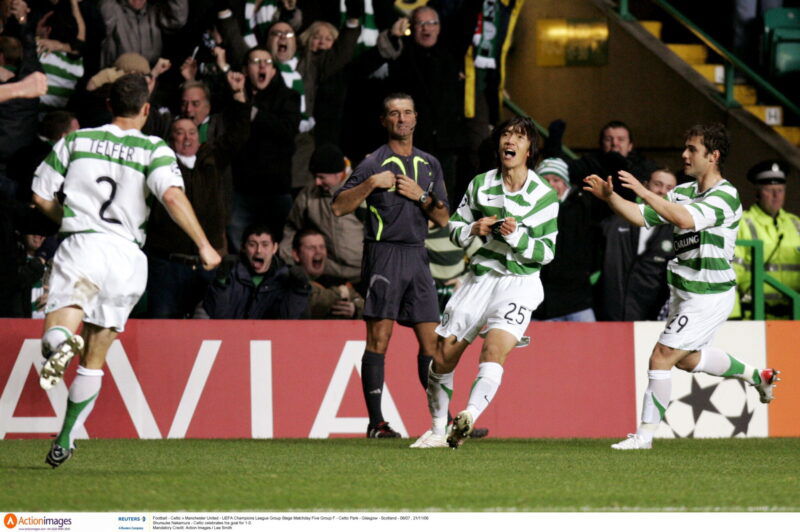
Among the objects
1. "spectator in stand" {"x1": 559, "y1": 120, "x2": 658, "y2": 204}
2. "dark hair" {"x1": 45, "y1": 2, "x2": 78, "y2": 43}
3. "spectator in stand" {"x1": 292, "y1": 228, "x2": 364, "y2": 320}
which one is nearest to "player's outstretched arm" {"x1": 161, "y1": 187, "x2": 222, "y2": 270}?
"spectator in stand" {"x1": 292, "y1": 228, "x2": 364, "y2": 320}

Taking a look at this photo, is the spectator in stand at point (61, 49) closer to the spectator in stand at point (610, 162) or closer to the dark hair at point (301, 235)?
the dark hair at point (301, 235)

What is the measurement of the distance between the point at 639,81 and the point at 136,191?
34.9ft

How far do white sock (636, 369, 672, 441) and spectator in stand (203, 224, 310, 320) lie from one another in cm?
316

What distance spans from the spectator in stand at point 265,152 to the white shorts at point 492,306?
13.6ft

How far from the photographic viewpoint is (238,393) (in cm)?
1073

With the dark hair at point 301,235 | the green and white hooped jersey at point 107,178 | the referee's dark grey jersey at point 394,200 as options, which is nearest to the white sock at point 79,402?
the green and white hooped jersey at point 107,178

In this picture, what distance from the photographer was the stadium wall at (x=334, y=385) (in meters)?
10.6

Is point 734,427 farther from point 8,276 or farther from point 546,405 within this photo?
point 8,276

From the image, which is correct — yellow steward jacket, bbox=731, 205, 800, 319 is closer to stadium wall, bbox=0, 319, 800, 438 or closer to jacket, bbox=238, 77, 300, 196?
stadium wall, bbox=0, 319, 800, 438

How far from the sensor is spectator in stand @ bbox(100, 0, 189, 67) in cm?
1280

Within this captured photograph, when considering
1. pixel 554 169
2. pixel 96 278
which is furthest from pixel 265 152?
pixel 96 278
